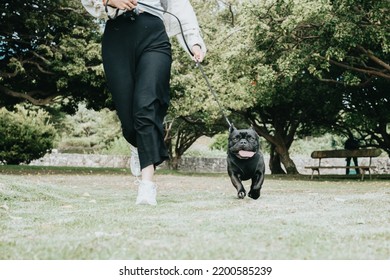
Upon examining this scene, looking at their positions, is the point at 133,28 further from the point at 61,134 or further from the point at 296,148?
the point at 296,148

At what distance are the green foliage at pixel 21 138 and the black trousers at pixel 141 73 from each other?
76.5ft

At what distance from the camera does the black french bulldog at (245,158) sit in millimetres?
5930

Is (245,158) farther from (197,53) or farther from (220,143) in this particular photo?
(220,143)

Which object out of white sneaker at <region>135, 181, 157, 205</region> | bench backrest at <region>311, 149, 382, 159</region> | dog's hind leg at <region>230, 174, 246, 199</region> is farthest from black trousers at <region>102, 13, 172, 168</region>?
bench backrest at <region>311, 149, 382, 159</region>

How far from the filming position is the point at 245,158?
6.04m

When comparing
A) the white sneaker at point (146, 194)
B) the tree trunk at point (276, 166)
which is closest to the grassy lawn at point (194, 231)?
the white sneaker at point (146, 194)

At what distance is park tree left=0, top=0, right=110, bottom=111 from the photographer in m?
16.6

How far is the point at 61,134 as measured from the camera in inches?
1624

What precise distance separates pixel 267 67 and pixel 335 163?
879 inches

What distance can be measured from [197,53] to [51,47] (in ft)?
41.0

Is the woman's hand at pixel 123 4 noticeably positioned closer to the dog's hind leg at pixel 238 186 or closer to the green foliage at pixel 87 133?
the dog's hind leg at pixel 238 186

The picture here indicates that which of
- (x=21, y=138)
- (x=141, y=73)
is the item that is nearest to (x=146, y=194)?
(x=141, y=73)

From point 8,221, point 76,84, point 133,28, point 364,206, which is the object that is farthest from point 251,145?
point 76,84

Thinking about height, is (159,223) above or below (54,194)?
above
